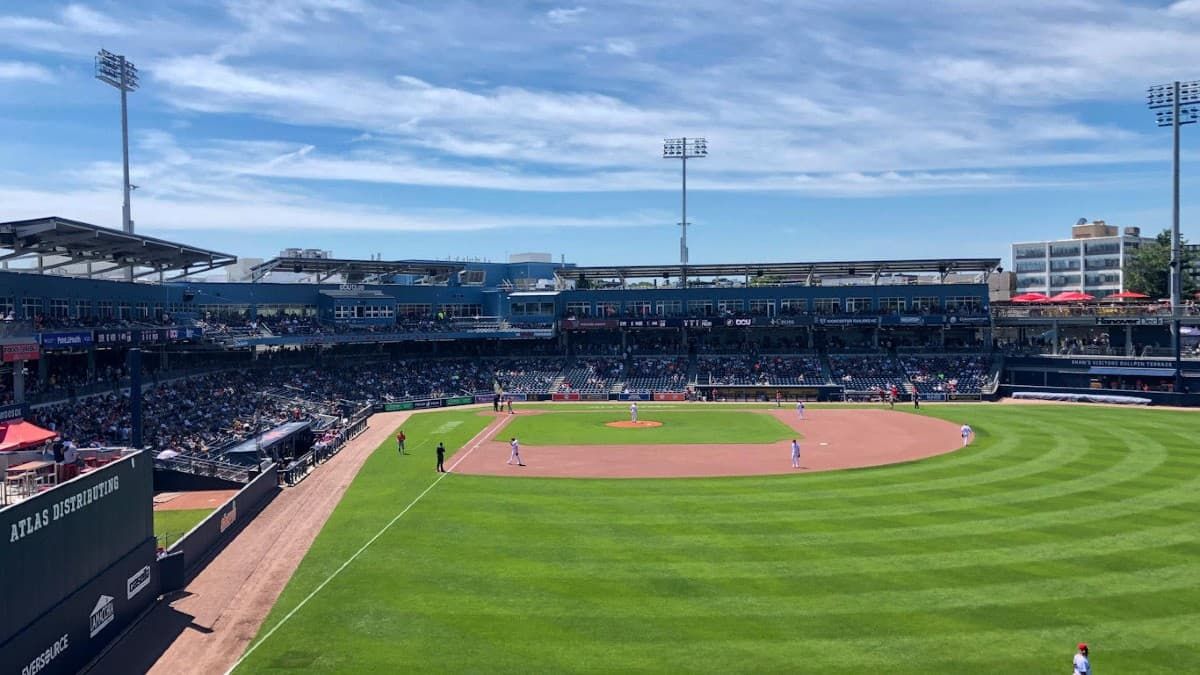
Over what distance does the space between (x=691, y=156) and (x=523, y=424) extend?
40700 millimetres

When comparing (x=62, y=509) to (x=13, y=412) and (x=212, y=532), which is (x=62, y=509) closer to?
(x=212, y=532)

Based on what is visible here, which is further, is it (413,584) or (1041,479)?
(1041,479)

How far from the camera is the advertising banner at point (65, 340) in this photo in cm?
4056

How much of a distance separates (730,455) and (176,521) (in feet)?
78.4

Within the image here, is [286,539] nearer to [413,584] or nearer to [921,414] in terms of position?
[413,584]

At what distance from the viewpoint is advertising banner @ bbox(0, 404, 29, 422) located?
35.2 m

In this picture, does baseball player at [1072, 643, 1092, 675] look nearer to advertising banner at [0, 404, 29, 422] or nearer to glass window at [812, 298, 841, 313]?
advertising banner at [0, 404, 29, 422]

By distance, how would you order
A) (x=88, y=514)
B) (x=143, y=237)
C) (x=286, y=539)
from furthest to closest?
(x=143, y=237) < (x=286, y=539) < (x=88, y=514)

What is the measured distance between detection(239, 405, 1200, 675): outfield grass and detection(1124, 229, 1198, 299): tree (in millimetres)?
65785

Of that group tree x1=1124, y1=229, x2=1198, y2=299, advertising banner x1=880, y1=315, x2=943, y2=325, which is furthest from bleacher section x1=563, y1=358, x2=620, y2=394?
tree x1=1124, y1=229, x2=1198, y2=299

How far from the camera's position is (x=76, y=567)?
16.8 meters

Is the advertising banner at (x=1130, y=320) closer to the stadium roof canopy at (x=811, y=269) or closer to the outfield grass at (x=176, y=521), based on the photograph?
the stadium roof canopy at (x=811, y=269)

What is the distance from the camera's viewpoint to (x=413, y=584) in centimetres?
2167

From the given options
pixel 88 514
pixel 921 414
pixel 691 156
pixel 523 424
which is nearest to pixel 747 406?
pixel 921 414
